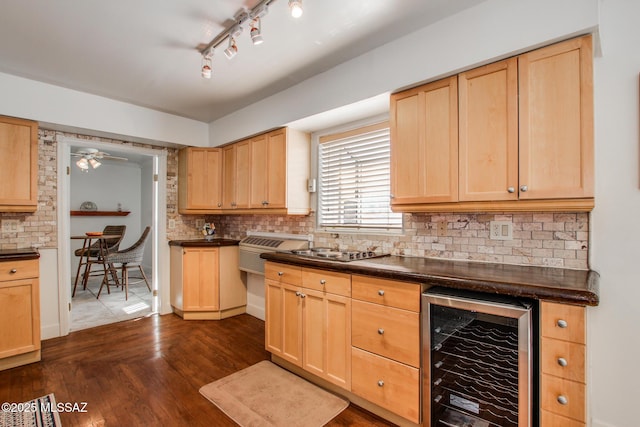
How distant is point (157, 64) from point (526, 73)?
2.76 metres

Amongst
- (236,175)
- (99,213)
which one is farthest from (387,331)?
(99,213)

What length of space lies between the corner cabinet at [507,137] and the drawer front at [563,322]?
0.58 metres

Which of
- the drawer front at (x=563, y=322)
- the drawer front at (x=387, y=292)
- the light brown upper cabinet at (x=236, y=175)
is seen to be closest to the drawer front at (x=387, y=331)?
the drawer front at (x=387, y=292)

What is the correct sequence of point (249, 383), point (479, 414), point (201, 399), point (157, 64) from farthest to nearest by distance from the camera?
point (157, 64) < point (249, 383) < point (201, 399) < point (479, 414)

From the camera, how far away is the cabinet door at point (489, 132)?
177 centimetres

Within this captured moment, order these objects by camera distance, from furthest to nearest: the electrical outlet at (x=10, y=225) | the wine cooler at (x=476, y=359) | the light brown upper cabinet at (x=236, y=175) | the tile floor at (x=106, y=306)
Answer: the tile floor at (x=106, y=306) < the light brown upper cabinet at (x=236, y=175) < the electrical outlet at (x=10, y=225) < the wine cooler at (x=476, y=359)

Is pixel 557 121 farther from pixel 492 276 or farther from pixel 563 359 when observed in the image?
pixel 563 359

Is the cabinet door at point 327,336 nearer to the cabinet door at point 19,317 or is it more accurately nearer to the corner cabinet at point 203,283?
the corner cabinet at point 203,283

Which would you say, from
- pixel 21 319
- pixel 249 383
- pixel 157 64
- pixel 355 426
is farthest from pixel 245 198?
pixel 355 426

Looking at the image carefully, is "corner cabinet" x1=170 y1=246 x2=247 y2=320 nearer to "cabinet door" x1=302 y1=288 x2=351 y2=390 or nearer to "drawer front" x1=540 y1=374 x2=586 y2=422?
"cabinet door" x1=302 y1=288 x2=351 y2=390

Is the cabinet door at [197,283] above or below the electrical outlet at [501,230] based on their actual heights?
below

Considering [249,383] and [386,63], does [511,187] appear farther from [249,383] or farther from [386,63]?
[249,383]

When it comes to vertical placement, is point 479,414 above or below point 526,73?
below

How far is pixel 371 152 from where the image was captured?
287 centimetres
